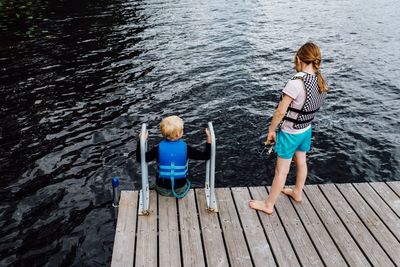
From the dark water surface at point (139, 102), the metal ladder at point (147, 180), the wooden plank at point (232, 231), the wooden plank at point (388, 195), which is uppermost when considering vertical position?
the metal ladder at point (147, 180)

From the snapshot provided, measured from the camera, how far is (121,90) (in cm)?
1631

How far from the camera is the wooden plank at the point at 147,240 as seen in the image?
6286 millimetres

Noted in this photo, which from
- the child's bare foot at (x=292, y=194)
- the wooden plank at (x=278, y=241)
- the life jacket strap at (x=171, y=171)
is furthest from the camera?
the child's bare foot at (x=292, y=194)

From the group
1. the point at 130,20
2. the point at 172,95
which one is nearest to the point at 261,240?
the point at 172,95

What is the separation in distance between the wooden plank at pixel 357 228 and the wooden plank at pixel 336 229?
11cm

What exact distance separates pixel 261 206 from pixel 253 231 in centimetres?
71

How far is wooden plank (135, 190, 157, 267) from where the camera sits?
20.6ft

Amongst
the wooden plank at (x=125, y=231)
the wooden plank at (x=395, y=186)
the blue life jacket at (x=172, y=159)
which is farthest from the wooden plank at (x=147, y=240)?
the wooden plank at (x=395, y=186)

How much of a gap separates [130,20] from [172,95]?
13990mm

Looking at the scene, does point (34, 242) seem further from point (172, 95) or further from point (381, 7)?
point (381, 7)

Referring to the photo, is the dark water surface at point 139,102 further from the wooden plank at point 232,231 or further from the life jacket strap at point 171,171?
the wooden plank at point 232,231

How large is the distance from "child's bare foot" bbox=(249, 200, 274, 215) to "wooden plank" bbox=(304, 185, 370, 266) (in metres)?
1.01

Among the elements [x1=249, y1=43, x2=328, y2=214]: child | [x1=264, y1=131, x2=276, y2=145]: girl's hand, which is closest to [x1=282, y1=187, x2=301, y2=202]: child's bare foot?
[x1=249, y1=43, x2=328, y2=214]: child

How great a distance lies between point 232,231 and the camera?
700 centimetres
